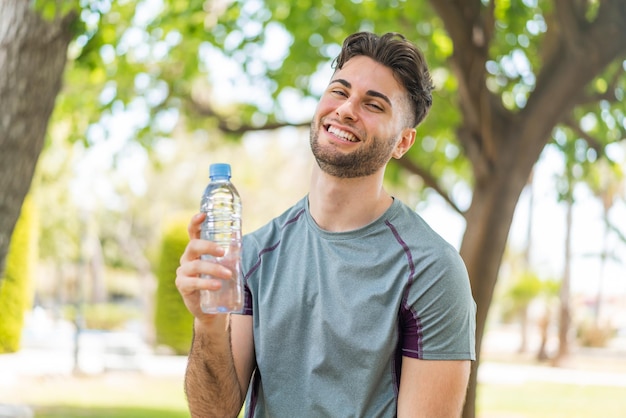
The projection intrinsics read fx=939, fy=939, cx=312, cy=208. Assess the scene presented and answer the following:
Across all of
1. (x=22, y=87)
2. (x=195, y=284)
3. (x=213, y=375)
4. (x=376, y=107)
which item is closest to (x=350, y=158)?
(x=376, y=107)

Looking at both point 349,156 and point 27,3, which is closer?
→ point 349,156

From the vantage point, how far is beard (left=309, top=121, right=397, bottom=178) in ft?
9.48

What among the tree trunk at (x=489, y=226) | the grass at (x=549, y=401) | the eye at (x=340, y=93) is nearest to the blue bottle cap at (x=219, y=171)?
the eye at (x=340, y=93)

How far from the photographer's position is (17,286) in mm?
18469

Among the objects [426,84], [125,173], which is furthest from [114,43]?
[125,173]

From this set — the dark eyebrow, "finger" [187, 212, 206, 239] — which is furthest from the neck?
"finger" [187, 212, 206, 239]

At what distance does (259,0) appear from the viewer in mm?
9180

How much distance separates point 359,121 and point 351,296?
54cm

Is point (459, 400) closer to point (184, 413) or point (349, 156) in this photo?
point (349, 156)

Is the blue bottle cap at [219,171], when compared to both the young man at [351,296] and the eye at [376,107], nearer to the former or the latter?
the young man at [351,296]

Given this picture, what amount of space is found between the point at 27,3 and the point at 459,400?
4397mm

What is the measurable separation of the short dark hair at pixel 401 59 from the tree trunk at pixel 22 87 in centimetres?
345

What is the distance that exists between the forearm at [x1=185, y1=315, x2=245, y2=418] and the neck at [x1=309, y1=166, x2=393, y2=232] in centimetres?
49

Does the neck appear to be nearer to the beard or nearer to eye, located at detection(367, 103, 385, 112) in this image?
the beard
